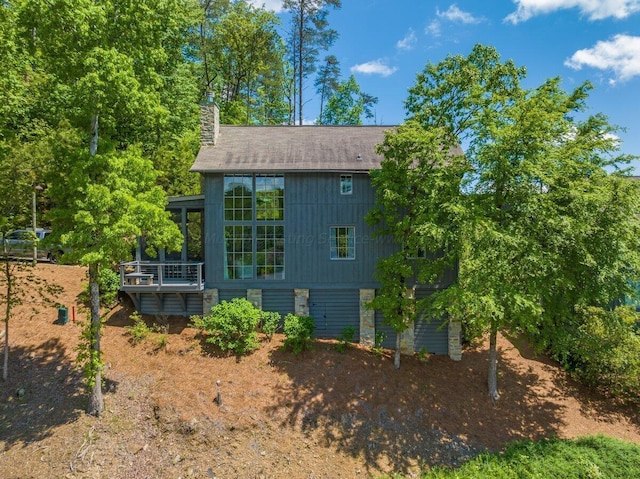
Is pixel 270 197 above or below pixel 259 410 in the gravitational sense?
above

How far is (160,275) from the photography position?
12.1m

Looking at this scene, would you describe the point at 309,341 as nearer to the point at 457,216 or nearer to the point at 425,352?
the point at 425,352

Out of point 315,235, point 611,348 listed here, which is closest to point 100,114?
point 315,235

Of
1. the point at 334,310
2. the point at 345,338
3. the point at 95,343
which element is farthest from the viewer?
the point at 334,310

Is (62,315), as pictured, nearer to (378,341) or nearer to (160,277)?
(160,277)

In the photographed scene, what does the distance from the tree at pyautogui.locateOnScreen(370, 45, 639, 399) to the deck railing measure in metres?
7.83

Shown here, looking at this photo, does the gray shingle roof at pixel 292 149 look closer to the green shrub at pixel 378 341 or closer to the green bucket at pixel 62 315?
the green shrub at pixel 378 341

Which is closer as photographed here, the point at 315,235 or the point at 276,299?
the point at 315,235

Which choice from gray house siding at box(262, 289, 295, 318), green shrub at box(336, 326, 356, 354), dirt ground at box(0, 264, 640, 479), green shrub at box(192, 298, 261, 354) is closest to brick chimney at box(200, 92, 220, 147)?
gray house siding at box(262, 289, 295, 318)

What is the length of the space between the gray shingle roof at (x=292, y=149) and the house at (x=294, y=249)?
0.25ft

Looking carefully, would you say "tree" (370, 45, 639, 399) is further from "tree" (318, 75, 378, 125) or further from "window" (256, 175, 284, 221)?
"tree" (318, 75, 378, 125)

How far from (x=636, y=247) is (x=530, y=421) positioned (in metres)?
6.03

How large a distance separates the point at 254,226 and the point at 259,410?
631 centimetres

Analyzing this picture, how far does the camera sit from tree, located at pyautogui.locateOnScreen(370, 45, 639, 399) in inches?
350
